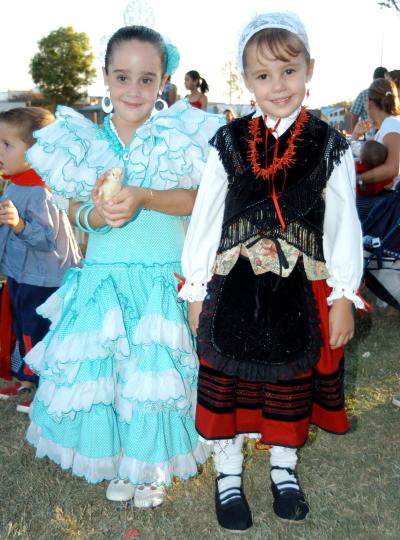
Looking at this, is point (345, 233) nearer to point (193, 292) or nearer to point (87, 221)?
point (193, 292)

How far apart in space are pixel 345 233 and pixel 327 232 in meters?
0.09

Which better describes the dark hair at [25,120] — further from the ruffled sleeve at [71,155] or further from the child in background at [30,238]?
the ruffled sleeve at [71,155]

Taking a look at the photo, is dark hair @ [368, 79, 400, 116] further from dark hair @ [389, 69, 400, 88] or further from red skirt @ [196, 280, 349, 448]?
red skirt @ [196, 280, 349, 448]

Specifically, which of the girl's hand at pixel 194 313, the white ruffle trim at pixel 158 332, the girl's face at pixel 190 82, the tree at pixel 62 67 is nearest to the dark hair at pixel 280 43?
the girl's hand at pixel 194 313

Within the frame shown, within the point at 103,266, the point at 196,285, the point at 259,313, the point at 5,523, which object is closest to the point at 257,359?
the point at 259,313

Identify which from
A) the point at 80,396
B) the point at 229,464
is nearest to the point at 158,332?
the point at 80,396

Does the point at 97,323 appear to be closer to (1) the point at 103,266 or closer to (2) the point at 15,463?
(1) the point at 103,266

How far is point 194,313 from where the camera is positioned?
6.91 feet

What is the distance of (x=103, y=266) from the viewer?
2.25 meters

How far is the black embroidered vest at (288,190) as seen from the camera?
192 centimetres

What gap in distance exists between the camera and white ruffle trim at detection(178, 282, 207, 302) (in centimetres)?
203

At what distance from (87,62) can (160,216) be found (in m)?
58.6

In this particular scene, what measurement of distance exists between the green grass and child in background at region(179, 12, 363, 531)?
0.39m

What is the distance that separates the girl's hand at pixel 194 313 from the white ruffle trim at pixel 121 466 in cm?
56
